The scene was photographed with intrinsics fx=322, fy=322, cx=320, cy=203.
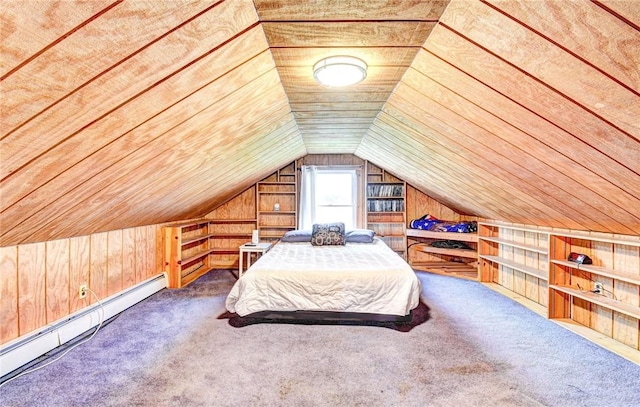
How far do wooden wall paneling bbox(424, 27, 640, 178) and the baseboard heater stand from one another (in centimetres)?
306

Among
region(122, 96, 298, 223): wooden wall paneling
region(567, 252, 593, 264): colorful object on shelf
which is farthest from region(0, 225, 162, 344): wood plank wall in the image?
region(567, 252, 593, 264): colorful object on shelf

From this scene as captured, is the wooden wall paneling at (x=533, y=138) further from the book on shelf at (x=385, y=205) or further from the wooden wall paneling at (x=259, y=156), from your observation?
the book on shelf at (x=385, y=205)

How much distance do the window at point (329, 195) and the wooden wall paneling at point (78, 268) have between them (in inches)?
114

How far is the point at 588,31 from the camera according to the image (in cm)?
103

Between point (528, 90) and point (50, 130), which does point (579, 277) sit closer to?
point (528, 90)

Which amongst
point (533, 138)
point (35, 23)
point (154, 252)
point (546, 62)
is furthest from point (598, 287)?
point (154, 252)

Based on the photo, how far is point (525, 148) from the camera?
1.91 meters

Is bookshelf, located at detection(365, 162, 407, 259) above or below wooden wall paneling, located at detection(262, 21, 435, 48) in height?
below

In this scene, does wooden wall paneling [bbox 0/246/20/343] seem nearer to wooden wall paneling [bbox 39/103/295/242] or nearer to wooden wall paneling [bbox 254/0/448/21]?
wooden wall paneling [bbox 39/103/295/242]

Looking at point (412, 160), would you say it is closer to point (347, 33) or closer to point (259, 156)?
point (259, 156)

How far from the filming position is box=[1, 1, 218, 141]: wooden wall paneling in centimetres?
98

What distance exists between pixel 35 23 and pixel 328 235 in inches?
142

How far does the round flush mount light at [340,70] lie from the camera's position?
1.71 metres

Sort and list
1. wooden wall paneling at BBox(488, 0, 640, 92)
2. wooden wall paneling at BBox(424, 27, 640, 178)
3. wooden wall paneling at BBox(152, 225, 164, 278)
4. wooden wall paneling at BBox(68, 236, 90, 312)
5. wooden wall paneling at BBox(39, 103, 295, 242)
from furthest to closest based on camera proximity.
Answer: wooden wall paneling at BBox(152, 225, 164, 278) < wooden wall paneling at BBox(68, 236, 90, 312) < wooden wall paneling at BBox(39, 103, 295, 242) < wooden wall paneling at BBox(424, 27, 640, 178) < wooden wall paneling at BBox(488, 0, 640, 92)
